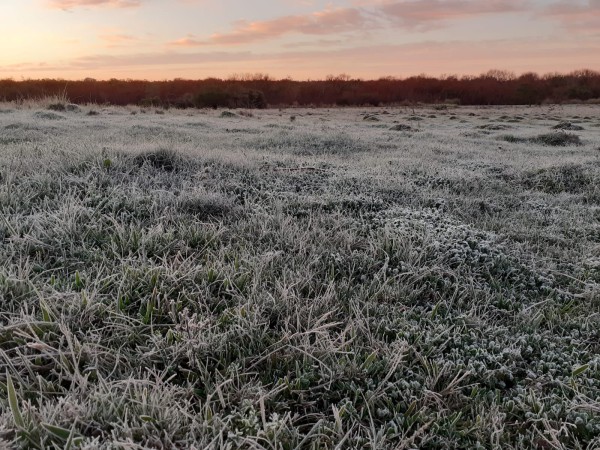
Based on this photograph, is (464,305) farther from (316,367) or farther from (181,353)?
(181,353)

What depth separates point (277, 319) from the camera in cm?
231

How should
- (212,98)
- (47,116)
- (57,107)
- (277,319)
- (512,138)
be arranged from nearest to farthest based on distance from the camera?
(277,319), (47,116), (512,138), (57,107), (212,98)

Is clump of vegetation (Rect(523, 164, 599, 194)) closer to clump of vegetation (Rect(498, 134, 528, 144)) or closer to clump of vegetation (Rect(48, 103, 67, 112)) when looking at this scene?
clump of vegetation (Rect(498, 134, 528, 144))

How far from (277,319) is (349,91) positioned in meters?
51.0

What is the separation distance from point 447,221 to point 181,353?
296 cm

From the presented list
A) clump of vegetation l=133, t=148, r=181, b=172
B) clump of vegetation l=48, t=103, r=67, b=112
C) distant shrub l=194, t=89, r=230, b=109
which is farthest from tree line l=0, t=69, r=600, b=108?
clump of vegetation l=133, t=148, r=181, b=172

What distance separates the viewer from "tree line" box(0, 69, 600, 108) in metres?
39.0

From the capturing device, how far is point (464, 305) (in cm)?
277

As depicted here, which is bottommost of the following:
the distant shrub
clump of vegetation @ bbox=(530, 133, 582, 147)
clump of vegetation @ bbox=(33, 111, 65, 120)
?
clump of vegetation @ bbox=(530, 133, 582, 147)

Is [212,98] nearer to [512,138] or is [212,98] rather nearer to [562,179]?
[512,138]

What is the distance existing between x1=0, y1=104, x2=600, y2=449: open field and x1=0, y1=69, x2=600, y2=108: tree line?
34789 mm

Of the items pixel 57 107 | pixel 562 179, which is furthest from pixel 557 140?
pixel 57 107

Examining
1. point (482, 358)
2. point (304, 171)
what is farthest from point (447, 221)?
point (304, 171)

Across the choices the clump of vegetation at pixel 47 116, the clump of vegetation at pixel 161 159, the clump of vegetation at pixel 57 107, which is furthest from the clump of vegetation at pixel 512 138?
the clump of vegetation at pixel 57 107
